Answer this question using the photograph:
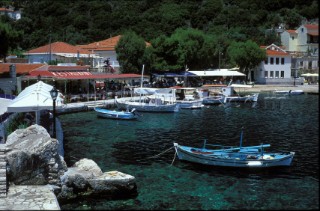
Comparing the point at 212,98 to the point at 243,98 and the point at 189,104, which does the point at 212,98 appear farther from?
the point at 189,104

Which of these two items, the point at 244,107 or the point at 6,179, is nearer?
the point at 6,179

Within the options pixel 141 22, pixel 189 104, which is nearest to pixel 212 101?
pixel 189 104

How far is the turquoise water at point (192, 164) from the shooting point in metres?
16.9

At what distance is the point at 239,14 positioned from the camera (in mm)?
91188

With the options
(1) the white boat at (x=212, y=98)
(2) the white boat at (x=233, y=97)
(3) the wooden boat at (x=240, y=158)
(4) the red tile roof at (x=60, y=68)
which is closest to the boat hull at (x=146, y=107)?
(4) the red tile roof at (x=60, y=68)

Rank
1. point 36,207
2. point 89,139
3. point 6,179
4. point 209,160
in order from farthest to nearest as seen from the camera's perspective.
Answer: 1. point 89,139
2. point 209,160
3. point 6,179
4. point 36,207

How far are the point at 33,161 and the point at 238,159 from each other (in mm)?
11039

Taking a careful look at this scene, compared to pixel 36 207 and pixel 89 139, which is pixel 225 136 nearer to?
pixel 89 139

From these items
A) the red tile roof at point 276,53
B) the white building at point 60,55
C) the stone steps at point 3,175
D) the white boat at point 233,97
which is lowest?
the stone steps at point 3,175

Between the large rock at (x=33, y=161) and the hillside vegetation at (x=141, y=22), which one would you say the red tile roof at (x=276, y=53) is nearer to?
the hillside vegetation at (x=141, y=22)

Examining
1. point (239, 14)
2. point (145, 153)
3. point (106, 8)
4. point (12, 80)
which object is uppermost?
point (106, 8)

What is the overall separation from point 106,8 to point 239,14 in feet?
165

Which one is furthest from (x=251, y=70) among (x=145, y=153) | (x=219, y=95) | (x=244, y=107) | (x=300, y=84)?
(x=145, y=153)

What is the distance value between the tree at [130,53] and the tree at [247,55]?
22314 millimetres
